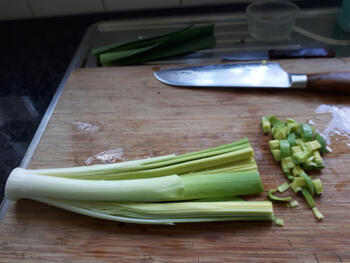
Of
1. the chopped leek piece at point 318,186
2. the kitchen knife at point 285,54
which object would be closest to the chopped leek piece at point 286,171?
the chopped leek piece at point 318,186

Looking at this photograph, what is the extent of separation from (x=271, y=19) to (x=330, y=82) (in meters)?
0.91

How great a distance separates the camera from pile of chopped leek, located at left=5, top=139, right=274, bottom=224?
4.28 feet

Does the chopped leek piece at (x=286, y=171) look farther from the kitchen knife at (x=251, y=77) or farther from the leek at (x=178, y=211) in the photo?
the kitchen knife at (x=251, y=77)

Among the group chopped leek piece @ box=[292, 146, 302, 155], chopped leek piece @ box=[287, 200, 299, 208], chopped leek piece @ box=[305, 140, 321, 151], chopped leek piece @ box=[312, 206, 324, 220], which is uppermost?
chopped leek piece @ box=[305, 140, 321, 151]

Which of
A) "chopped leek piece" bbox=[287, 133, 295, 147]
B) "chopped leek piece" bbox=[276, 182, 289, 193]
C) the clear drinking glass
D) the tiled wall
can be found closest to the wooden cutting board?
"chopped leek piece" bbox=[276, 182, 289, 193]

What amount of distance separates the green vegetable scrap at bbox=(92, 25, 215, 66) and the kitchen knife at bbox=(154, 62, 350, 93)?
276 mm

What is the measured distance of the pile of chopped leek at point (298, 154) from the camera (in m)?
1.37

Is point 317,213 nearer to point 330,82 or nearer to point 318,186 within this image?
point 318,186

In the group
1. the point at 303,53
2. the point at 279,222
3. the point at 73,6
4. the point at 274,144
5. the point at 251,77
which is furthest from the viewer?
the point at 73,6

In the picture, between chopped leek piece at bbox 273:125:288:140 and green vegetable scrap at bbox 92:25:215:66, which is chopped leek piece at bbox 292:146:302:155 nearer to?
chopped leek piece at bbox 273:125:288:140

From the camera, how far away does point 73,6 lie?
9.00ft

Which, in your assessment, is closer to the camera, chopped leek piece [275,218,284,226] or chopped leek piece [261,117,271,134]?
chopped leek piece [275,218,284,226]

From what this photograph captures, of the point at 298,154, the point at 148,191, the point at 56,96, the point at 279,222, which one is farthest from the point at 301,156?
the point at 56,96

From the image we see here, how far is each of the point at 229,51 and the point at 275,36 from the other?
1.41 feet
